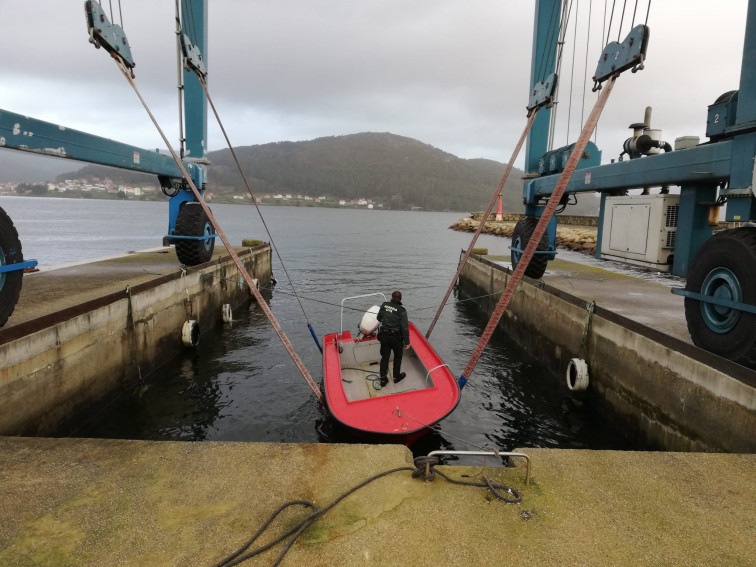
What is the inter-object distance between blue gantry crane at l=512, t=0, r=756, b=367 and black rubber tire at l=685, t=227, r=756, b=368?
15 mm

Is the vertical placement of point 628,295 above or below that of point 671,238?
below

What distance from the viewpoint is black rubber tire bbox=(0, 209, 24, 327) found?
7031mm

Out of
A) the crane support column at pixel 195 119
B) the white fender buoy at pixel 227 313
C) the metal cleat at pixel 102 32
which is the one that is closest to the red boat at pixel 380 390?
the metal cleat at pixel 102 32

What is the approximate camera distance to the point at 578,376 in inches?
426

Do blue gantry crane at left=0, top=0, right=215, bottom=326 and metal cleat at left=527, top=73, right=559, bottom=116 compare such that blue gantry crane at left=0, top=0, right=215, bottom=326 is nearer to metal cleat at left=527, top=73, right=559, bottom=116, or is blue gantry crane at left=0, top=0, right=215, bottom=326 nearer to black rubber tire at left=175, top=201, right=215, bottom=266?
black rubber tire at left=175, top=201, right=215, bottom=266

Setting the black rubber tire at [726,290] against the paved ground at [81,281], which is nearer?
the black rubber tire at [726,290]

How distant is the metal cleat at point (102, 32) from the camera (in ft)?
24.7

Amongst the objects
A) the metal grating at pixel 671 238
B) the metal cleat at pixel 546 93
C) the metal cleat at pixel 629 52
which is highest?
the metal cleat at pixel 546 93

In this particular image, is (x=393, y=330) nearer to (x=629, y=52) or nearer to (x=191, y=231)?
(x=629, y=52)

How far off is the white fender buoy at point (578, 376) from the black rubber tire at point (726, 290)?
3452mm

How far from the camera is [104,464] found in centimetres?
491

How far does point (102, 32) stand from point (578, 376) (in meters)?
12.6

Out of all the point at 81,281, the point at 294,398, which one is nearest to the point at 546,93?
the point at 294,398

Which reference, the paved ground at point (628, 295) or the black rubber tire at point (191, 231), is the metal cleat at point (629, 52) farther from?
the black rubber tire at point (191, 231)
